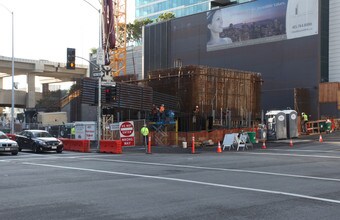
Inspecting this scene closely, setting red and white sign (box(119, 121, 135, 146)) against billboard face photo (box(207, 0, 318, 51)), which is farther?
billboard face photo (box(207, 0, 318, 51))

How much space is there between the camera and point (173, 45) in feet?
207

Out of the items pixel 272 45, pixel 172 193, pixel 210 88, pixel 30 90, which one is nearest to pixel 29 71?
pixel 30 90

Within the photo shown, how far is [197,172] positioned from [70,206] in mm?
7374

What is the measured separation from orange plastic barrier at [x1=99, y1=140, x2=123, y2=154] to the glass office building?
8557 centimetres

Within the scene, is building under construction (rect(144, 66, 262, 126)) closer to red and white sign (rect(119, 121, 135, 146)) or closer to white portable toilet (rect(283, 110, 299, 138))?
white portable toilet (rect(283, 110, 299, 138))

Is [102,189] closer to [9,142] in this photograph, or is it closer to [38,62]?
[9,142]

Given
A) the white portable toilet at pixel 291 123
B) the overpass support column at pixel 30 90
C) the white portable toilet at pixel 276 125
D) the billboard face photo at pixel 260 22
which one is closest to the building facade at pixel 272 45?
the billboard face photo at pixel 260 22

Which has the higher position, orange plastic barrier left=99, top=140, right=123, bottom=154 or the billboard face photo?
the billboard face photo

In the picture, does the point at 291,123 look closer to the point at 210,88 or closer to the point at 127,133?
the point at 210,88

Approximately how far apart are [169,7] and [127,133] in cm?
9733

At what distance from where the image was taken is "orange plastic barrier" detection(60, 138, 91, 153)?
29.7m

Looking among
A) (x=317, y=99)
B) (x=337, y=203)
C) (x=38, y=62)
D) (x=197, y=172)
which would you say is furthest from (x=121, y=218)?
(x=38, y=62)

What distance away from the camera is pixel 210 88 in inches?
1519

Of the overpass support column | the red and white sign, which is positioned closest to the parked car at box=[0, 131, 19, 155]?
the red and white sign
